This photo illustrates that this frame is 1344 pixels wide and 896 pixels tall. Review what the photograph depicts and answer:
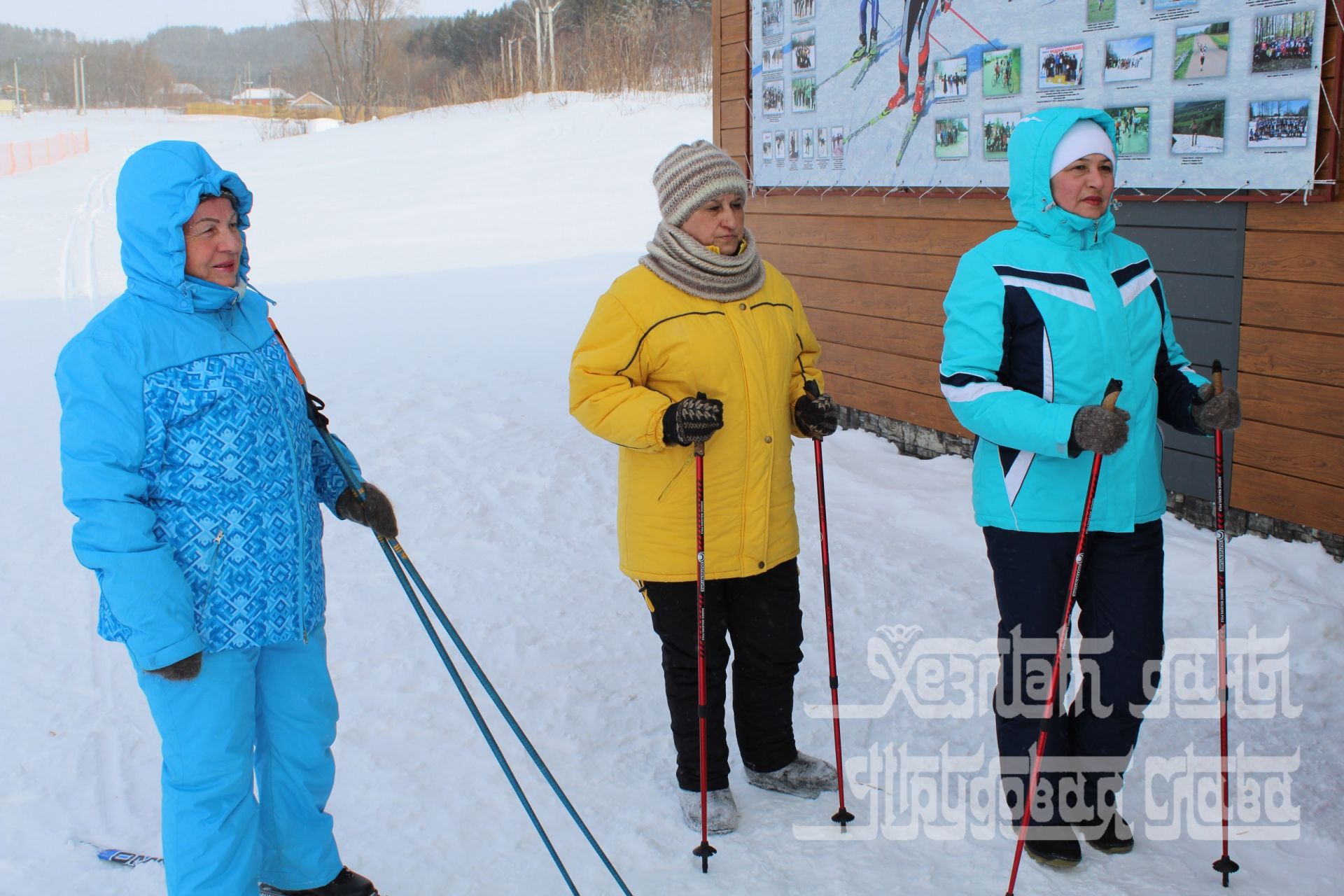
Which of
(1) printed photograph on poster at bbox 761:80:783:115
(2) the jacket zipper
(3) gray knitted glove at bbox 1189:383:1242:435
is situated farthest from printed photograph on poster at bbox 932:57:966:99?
(2) the jacket zipper

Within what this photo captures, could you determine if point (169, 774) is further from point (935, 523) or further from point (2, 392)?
point (2, 392)

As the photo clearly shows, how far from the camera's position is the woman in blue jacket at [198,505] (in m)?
2.46

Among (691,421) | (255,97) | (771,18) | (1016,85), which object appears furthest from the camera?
(255,97)

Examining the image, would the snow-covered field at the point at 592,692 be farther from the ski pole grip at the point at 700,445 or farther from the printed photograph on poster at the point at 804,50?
the printed photograph on poster at the point at 804,50

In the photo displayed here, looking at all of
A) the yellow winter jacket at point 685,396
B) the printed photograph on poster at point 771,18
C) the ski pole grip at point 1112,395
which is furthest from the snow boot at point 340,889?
the printed photograph on poster at point 771,18

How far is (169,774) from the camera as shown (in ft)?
8.70

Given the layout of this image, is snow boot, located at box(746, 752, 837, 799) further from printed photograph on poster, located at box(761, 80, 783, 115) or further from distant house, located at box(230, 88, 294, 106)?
distant house, located at box(230, 88, 294, 106)

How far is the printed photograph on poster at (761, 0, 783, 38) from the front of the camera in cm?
700

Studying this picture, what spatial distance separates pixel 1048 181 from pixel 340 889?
97.3 inches

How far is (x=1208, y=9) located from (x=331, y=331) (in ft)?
26.6

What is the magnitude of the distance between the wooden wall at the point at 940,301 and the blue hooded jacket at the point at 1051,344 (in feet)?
6.53

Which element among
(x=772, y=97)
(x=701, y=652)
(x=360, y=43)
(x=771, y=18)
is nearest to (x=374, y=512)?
(x=701, y=652)

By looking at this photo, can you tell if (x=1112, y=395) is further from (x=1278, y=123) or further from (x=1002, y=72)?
(x=1002, y=72)

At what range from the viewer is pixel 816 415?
3.28 metres
